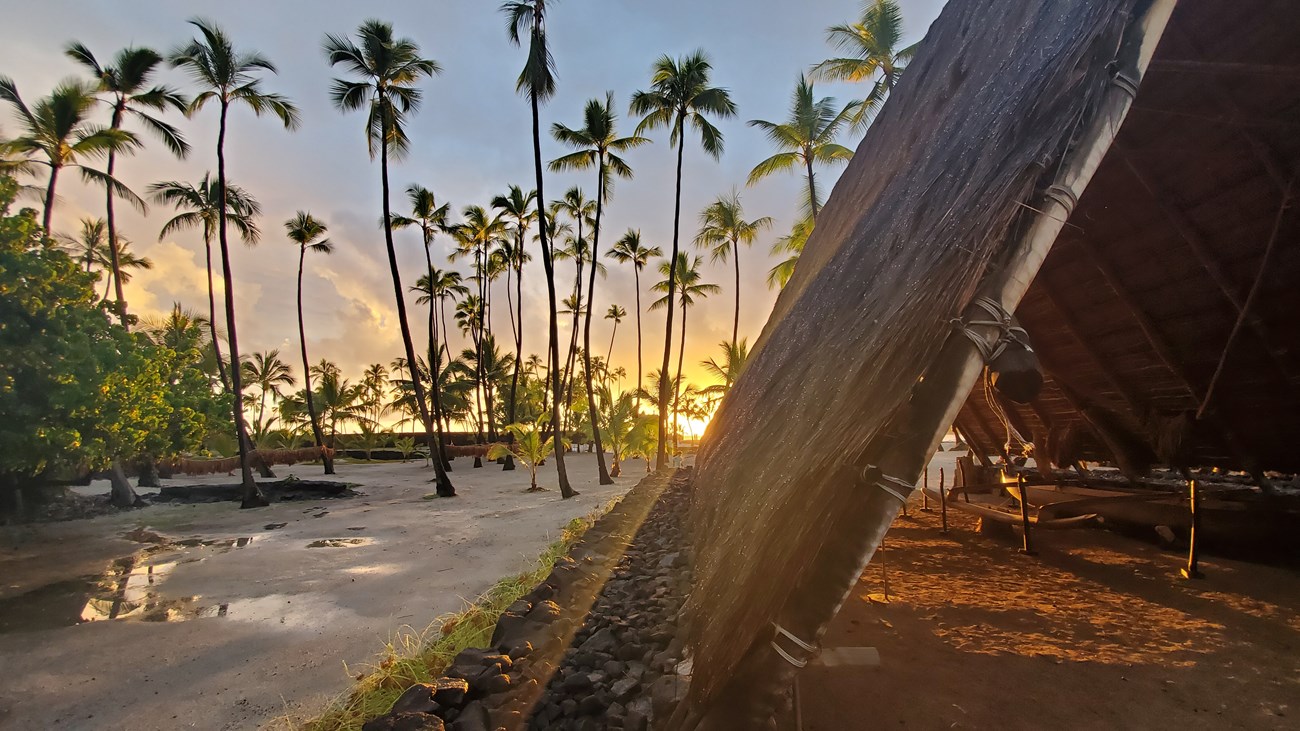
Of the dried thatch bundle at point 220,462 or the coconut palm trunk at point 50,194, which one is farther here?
the dried thatch bundle at point 220,462

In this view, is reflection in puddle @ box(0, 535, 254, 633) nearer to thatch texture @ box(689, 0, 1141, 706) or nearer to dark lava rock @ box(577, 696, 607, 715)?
dark lava rock @ box(577, 696, 607, 715)

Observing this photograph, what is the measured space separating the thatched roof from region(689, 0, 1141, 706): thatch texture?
14mm

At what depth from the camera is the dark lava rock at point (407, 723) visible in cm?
235

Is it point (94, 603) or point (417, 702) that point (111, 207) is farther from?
point (417, 702)

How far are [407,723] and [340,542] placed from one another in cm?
810

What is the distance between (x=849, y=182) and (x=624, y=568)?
561 cm

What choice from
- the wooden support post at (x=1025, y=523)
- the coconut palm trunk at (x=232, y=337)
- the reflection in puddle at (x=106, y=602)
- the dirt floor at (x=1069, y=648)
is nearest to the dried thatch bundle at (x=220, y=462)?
the coconut palm trunk at (x=232, y=337)

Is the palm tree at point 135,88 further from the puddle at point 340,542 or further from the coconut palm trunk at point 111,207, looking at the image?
the puddle at point 340,542

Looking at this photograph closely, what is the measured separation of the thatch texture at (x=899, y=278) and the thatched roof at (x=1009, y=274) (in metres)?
0.01

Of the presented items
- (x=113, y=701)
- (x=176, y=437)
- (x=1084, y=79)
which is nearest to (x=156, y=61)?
(x=176, y=437)

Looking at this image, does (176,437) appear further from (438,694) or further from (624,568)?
(438,694)

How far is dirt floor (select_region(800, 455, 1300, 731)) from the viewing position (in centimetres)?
245

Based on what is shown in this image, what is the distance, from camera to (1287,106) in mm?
2811

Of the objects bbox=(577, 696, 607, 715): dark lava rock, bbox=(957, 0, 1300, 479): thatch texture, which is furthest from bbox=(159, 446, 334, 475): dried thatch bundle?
bbox=(957, 0, 1300, 479): thatch texture
